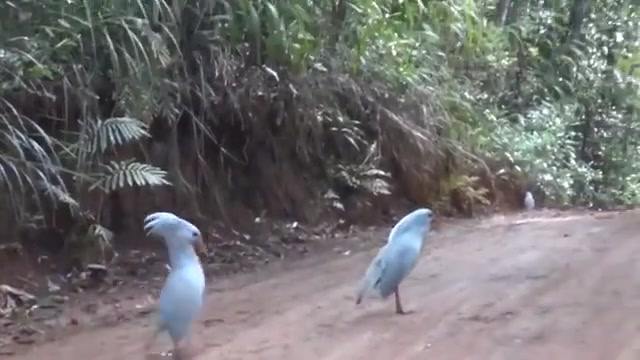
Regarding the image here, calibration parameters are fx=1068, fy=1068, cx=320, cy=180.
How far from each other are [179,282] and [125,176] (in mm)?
2523

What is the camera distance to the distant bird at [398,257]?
390 cm

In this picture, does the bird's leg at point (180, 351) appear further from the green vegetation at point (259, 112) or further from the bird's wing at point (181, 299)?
the green vegetation at point (259, 112)

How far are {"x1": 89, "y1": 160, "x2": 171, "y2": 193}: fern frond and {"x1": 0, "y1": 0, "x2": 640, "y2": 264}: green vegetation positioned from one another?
0.01 meters

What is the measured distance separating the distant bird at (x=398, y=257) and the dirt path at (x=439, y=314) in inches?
5.6

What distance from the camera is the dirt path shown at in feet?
11.8

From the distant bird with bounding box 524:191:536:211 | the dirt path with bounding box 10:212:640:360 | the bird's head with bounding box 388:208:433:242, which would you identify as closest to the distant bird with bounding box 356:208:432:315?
the bird's head with bounding box 388:208:433:242

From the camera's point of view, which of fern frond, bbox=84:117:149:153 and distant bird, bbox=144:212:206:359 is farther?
fern frond, bbox=84:117:149:153

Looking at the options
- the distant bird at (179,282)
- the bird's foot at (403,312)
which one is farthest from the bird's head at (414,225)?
the distant bird at (179,282)

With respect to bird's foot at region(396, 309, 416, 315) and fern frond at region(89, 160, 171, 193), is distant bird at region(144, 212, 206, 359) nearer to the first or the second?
bird's foot at region(396, 309, 416, 315)

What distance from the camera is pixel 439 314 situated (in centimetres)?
416

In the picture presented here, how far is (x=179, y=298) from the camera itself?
3090 millimetres

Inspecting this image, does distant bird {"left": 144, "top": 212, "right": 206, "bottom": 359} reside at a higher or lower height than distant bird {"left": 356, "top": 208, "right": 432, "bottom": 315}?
higher

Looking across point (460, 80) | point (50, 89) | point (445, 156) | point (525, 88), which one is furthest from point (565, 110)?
point (50, 89)

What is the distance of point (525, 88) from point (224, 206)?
6315 mm
